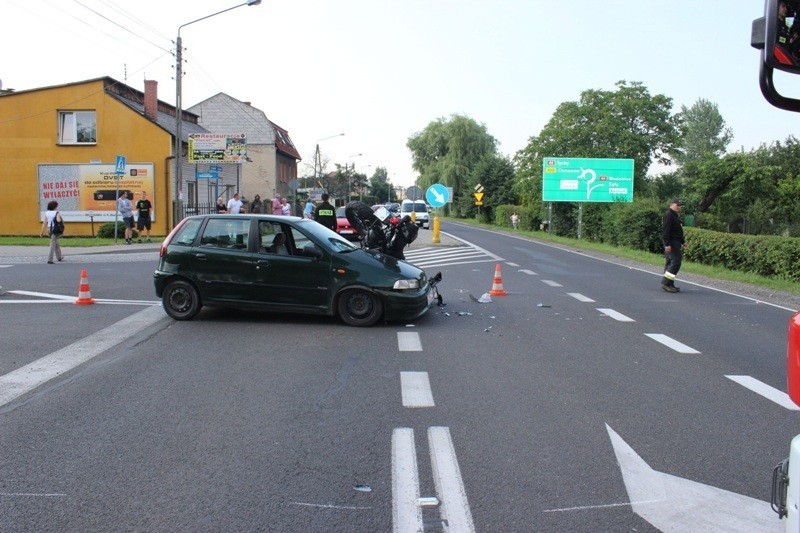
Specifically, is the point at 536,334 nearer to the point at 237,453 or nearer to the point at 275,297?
the point at 275,297

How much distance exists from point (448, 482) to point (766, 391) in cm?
385

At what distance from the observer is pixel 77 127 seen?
32719 millimetres

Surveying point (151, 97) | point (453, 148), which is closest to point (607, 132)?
point (151, 97)

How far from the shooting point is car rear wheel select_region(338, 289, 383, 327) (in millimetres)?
10062

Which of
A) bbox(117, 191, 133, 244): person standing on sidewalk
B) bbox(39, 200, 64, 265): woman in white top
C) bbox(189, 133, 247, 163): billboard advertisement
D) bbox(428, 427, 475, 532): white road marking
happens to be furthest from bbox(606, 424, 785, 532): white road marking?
bbox(189, 133, 247, 163): billboard advertisement

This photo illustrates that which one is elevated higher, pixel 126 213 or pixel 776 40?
pixel 776 40

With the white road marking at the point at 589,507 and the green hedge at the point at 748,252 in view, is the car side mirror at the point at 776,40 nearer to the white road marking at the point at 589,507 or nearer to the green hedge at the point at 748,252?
the white road marking at the point at 589,507

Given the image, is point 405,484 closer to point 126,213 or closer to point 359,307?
point 359,307

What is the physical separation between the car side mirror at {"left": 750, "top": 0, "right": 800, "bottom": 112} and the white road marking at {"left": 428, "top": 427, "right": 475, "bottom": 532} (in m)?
2.55

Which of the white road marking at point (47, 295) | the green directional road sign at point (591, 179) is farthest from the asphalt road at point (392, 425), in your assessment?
the green directional road sign at point (591, 179)

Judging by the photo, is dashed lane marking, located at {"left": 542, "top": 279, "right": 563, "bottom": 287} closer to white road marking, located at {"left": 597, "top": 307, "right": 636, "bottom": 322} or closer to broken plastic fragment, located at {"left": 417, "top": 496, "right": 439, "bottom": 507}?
white road marking, located at {"left": 597, "top": 307, "right": 636, "bottom": 322}

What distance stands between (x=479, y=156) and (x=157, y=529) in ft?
257

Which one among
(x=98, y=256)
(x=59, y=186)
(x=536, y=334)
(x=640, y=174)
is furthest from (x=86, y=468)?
(x=640, y=174)

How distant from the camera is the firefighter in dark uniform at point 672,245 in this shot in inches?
600
